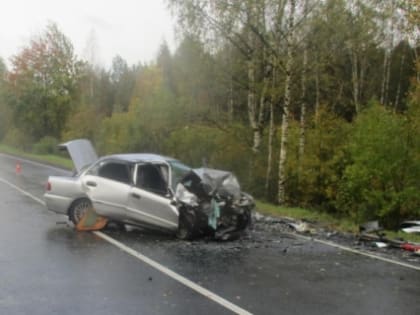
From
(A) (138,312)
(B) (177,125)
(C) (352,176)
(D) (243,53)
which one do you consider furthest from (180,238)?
(B) (177,125)

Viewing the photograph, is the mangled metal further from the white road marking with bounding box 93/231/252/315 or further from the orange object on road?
the orange object on road

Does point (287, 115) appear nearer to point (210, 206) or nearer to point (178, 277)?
point (210, 206)

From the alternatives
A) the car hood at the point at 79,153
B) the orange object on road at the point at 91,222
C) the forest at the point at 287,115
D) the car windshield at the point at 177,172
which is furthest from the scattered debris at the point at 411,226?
the car hood at the point at 79,153

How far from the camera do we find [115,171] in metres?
11.5

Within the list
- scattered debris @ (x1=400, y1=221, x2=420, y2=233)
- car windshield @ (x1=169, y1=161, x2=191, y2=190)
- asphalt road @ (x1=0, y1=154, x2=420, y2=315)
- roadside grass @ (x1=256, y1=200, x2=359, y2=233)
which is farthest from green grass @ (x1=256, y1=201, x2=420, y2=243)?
car windshield @ (x1=169, y1=161, x2=191, y2=190)

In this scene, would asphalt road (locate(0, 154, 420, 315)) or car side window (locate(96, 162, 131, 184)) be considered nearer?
asphalt road (locate(0, 154, 420, 315))

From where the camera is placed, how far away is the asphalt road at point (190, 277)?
6.50 m

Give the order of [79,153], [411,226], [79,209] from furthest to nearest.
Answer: [411,226], [79,153], [79,209]

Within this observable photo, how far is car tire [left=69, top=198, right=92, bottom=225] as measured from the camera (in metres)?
11.8

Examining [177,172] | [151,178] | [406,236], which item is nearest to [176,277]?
[151,178]

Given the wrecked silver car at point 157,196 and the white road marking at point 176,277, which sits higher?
the wrecked silver car at point 157,196

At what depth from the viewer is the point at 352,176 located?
15.0 metres

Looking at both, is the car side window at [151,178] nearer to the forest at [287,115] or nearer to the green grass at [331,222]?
the green grass at [331,222]

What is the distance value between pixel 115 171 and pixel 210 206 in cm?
229
